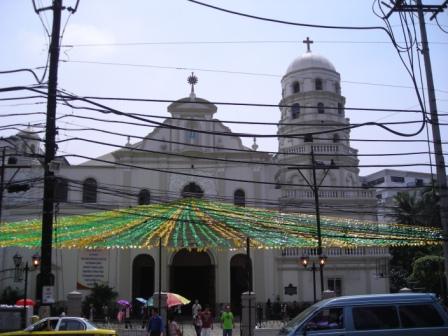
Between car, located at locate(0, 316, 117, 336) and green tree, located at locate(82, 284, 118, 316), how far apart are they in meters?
18.7

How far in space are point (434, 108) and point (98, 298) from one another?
82.1 ft

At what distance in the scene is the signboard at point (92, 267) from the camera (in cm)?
3672

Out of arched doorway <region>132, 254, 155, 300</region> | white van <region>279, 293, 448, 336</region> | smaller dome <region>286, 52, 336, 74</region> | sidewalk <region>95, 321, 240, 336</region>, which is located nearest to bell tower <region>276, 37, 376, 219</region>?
smaller dome <region>286, 52, 336, 74</region>

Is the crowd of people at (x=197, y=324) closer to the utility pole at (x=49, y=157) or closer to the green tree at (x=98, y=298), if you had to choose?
the utility pole at (x=49, y=157)

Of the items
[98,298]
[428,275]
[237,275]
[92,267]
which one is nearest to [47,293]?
[98,298]

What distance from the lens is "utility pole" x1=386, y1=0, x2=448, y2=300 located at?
51.0 ft

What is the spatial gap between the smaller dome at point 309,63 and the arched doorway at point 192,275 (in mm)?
16749

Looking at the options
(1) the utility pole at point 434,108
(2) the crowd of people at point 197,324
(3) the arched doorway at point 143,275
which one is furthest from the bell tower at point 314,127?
(1) the utility pole at point 434,108

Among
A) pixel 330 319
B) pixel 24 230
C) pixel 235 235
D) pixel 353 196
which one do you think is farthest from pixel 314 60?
pixel 330 319

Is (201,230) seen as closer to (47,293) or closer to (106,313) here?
(106,313)

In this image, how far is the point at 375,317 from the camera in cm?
1192

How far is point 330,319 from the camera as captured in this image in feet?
39.1

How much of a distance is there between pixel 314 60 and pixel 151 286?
21.3m

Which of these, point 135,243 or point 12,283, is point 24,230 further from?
point 12,283
